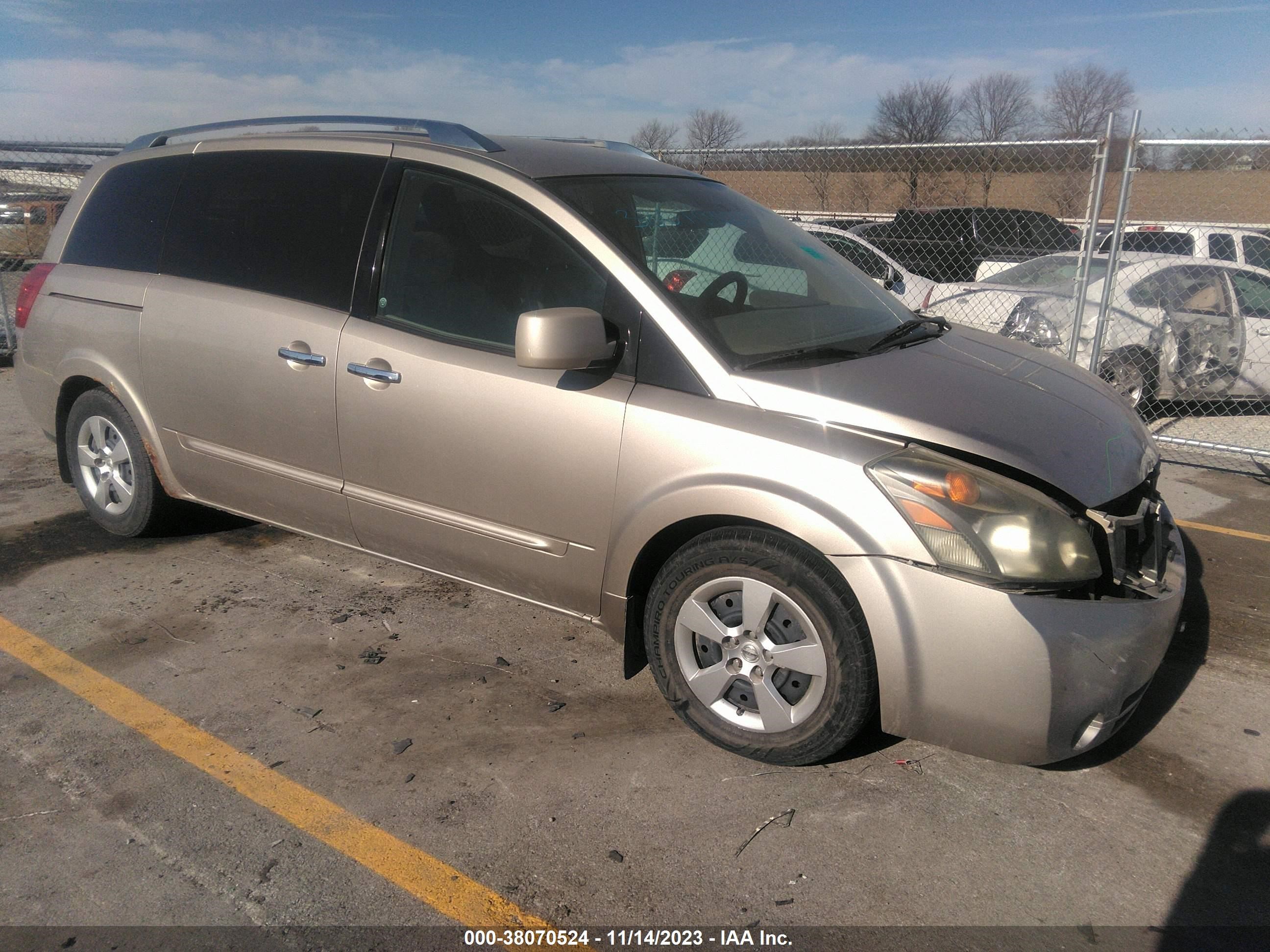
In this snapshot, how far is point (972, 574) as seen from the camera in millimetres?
2576

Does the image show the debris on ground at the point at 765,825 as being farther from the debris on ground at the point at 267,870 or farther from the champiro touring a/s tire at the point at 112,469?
the champiro touring a/s tire at the point at 112,469

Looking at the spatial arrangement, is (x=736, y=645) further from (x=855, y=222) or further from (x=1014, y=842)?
(x=855, y=222)

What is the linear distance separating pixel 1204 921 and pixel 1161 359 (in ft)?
21.8

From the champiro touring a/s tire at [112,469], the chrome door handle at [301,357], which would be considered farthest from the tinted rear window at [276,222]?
the champiro touring a/s tire at [112,469]

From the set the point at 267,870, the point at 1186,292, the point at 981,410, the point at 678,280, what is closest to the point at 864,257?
the point at 1186,292

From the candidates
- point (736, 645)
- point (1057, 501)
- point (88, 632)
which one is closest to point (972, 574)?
point (1057, 501)

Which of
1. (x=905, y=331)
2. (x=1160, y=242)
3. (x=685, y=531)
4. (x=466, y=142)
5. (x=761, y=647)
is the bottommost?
(x=761, y=647)

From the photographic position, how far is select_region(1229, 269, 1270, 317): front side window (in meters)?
8.09

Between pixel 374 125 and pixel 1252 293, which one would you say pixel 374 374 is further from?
pixel 1252 293

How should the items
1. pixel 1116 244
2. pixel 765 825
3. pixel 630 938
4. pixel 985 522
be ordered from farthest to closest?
1. pixel 1116 244
2. pixel 765 825
3. pixel 985 522
4. pixel 630 938

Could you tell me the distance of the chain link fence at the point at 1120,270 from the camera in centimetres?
679

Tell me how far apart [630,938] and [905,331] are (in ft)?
7.91

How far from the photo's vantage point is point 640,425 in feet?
9.89

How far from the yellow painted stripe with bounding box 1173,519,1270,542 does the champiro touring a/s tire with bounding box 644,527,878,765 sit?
341 cm
